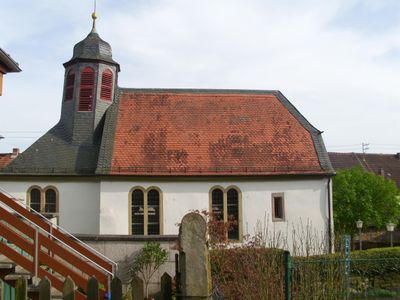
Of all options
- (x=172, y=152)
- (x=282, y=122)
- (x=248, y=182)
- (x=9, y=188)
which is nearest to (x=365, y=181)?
(x=282, y=122)

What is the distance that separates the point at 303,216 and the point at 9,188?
12756 millimetres

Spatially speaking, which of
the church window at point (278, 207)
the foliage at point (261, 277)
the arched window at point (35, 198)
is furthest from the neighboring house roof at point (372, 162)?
the foliage at point (261, 277)

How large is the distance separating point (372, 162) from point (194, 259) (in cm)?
5128

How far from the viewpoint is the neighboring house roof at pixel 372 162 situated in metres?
49.4

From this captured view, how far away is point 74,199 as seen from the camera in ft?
66.1

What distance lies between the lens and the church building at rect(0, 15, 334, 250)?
1989cm

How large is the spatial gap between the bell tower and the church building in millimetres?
57

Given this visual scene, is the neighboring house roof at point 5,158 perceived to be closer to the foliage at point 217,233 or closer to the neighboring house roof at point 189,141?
the neighboring house roof at point 189,141

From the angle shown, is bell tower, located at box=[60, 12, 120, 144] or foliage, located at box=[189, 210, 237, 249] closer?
foliage, located at box=[189, 210, 237, 249]

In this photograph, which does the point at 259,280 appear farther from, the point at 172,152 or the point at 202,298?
the point at 172,152

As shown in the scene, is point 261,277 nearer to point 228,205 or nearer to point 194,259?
point 194,259

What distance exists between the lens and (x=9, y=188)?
66.2ft

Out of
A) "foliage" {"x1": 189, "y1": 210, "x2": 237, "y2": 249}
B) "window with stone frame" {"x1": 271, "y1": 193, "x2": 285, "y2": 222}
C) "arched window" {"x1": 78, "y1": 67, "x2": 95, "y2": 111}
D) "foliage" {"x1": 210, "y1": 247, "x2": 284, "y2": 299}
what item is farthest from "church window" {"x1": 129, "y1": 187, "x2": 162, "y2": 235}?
"foliage" {"x1": 210, "y1": 247, "x2": 284, "y2": 299}

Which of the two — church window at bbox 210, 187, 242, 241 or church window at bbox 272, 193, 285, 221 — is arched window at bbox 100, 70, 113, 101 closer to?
church window at bbox 210, 187, 242, 241
